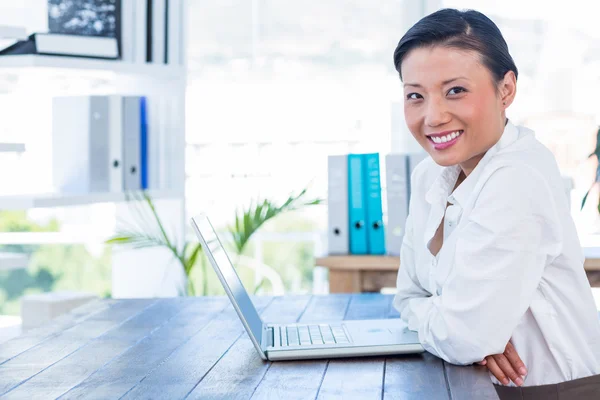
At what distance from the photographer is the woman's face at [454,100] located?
1416mm

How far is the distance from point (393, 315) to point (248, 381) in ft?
1.95

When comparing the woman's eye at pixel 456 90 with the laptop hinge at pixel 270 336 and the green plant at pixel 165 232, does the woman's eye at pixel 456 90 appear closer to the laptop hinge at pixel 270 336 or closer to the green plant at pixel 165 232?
the laptop hinge at pixel 270 336

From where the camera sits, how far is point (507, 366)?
4.44 ft

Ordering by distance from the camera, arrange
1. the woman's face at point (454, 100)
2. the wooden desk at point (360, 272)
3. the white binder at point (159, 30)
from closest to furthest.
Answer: the woman's face at point (454, 100), the wooden desk at point (360, 272), the white binder at point (159, 30)

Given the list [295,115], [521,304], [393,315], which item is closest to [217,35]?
[295,115]

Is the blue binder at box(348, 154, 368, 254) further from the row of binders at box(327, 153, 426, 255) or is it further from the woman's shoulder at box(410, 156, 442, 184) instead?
the woman's shoulder at box(410, 156, 442, 184)

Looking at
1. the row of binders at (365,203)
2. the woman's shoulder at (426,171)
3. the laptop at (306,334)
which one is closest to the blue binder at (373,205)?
the row of binders at (365,203)

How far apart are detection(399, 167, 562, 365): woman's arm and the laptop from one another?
110 millimetres

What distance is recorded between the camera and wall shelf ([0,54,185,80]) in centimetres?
255

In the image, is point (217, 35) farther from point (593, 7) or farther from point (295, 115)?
point (593, 7)

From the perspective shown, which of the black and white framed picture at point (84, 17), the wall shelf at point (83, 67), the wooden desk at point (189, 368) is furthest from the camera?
the black and white framed picture at point (84, 17)

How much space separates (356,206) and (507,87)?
1454mm

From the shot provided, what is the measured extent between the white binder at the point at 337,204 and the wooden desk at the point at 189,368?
1.12 metres

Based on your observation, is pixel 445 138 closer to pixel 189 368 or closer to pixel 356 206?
pixel 189 368
